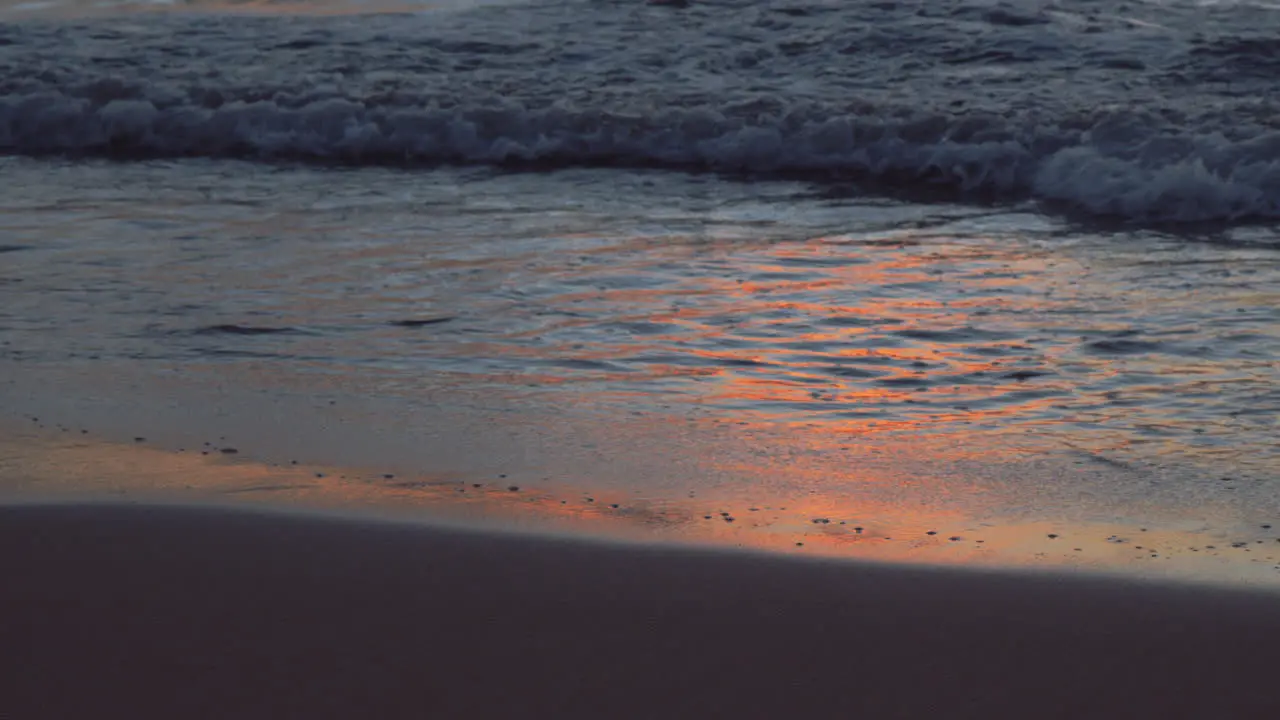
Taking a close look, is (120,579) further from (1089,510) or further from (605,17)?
(605,17)

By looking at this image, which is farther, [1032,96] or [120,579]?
[1032,96]

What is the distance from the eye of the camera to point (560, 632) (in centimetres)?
286

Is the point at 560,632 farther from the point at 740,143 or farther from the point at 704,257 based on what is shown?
the point at 740,143

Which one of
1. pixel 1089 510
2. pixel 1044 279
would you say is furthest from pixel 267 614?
pixel 1044 279

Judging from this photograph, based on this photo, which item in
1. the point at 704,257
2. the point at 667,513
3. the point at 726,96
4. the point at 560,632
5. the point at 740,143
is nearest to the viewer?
the point at 560,632

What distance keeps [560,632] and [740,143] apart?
7068 mm

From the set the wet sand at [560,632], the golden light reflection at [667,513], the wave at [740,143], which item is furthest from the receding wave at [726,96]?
the wet sand at [560,632]

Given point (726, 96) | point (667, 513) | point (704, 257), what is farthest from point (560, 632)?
point (726, 96)

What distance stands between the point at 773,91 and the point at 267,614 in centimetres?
853

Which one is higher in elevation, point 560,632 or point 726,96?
point 726,96

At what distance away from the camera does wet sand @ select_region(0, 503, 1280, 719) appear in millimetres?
2604

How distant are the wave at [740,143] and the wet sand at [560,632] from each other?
5.30m

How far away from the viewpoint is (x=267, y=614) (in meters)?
2.93

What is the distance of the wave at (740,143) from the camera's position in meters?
8.27
